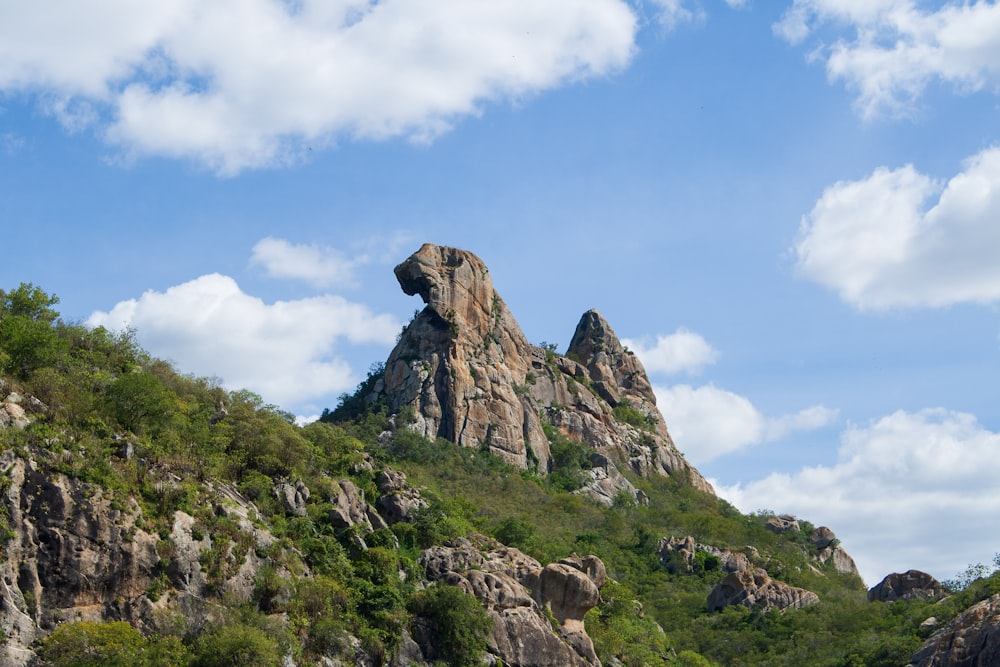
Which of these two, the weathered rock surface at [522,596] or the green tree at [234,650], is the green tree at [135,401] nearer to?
the green tree at [234,650]

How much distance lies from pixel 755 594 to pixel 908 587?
39.5 ft

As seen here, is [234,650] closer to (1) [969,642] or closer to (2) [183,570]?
(2) [183,570]

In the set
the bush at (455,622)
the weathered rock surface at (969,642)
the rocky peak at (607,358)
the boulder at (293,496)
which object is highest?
the rocky peak at (607,358)

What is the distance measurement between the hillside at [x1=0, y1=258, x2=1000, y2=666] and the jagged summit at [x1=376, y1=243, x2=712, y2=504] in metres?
0.50

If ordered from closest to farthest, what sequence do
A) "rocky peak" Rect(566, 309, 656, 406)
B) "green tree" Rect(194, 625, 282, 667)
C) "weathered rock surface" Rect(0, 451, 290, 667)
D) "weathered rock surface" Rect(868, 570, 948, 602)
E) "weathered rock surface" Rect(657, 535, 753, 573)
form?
1. "weathered rock surface" Rect(0, 451, 290, 667)
2. "green tree" Rect(194, 625, 282, 667)
3. "weathered rock surface" Rect(868, 570, 948, 602)
4. "weathered rock surface" Rect(657, 535, 753, 573)
5. "rocky peak" Rect(566, 309, 656, 406)

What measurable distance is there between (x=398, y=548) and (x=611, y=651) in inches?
556

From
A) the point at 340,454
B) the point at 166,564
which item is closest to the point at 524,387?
the point at 340,454

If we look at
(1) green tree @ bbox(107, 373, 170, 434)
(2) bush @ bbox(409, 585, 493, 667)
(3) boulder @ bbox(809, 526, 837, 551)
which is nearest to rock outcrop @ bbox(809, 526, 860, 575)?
(3) boulder @ bbox(809, 526, 837, 551)

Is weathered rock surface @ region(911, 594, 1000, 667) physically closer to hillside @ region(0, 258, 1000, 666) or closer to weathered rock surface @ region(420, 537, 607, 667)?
hillside @ region(0, 258, 1000, 666)

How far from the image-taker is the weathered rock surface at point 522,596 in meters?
58.7

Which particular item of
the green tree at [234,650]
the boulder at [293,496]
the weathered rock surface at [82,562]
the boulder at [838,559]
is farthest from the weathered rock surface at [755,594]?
the green tree at [234,650]

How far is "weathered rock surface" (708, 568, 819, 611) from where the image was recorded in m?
88.2

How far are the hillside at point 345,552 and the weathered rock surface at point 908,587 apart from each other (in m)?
0.26

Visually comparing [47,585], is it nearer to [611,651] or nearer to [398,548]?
[398,548]
